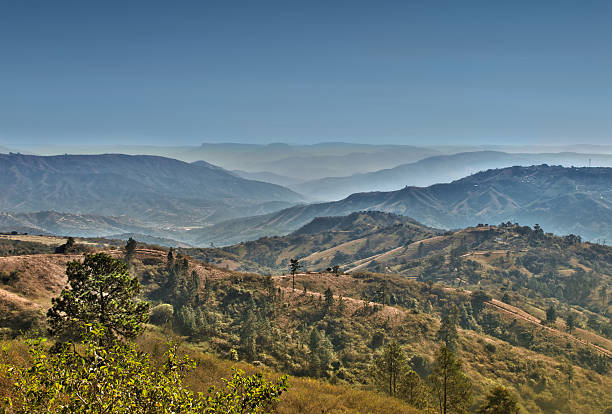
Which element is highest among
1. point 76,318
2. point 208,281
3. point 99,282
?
point 99,282

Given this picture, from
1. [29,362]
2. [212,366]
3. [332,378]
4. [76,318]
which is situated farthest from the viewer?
[332,378]

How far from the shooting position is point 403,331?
304 ft

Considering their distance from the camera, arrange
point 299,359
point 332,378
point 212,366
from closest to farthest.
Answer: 1. point 212,366
2. point 332,378
3. point 299,359

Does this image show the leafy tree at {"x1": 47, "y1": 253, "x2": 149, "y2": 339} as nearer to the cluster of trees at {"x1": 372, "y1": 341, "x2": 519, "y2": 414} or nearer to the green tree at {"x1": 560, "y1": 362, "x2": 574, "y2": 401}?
the cluster of trees at {"x1": 372, "y1": 341, "x2": 519, "y2": 414}

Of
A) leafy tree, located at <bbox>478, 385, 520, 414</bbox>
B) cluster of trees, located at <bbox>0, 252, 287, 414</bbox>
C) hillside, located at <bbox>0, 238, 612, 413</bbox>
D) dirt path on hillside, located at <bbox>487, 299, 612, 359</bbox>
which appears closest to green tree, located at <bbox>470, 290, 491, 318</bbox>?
dirt path on hillside, located at <bbox>487, 299, 612, 359</bbox>

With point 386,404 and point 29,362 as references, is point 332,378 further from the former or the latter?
point 29,362

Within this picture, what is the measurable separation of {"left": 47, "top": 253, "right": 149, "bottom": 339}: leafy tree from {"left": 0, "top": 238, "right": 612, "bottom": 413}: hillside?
11270 mm

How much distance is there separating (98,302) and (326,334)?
64.0 metres

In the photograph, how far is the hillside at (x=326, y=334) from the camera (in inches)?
2486

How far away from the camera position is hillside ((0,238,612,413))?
63156 mm

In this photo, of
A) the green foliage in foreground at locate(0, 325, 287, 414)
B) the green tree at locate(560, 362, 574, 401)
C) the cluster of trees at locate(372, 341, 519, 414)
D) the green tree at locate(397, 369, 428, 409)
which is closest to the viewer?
the green foliage in foreground at locate(0, 325, 287, 414)

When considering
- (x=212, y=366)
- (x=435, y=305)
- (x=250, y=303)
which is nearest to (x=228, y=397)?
(x=212, y=366)

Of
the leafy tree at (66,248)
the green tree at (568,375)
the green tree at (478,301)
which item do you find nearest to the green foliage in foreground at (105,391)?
the green tree at (568,375)

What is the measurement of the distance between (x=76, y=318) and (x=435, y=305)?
154 m
